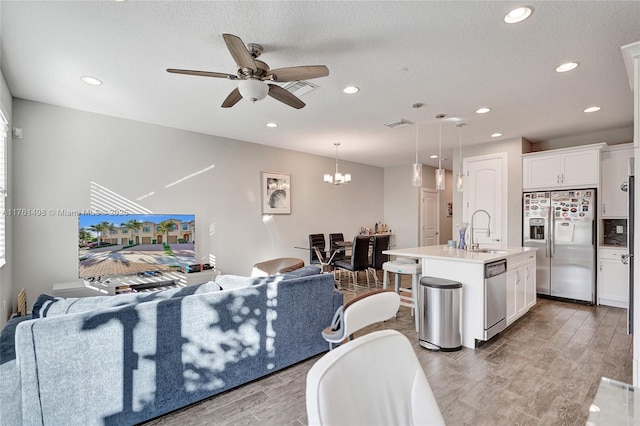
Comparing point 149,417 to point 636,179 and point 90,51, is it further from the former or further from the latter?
point 636,179

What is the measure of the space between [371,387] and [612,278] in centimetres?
541

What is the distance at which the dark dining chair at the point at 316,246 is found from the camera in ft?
20.9

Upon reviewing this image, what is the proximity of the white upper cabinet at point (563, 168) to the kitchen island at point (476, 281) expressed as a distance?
1.74 meters

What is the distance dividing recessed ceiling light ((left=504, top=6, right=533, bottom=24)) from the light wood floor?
2.69 meters

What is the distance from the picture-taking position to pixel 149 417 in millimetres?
2021

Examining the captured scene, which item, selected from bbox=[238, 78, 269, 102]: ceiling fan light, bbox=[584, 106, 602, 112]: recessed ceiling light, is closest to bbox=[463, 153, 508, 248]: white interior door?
bbox=[584, 106, 602, 112]: recessed ceiling light

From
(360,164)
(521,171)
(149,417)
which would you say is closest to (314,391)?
(149,417)

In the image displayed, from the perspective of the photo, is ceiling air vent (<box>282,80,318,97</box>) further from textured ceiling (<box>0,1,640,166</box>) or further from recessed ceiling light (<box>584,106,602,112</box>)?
recessed ceiling light (<box>584,106,602,112</box>)

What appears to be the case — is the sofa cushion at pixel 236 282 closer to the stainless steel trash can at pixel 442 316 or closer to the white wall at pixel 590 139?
the stainless steel trash can at pixel 442 316

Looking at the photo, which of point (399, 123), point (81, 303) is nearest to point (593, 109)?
point (399, 123)

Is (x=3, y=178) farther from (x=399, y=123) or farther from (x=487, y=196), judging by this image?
(x=487, y=196)

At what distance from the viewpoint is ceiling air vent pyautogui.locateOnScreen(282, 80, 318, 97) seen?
3164mm

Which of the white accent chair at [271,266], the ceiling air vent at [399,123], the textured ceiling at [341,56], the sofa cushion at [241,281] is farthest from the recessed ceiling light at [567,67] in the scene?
the white accent chair at [271,266]

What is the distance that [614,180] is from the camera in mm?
4555
